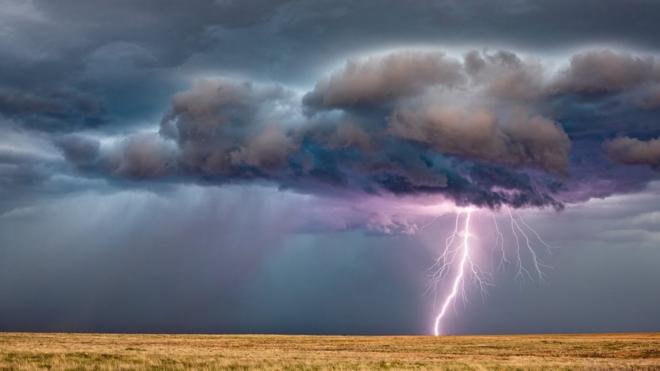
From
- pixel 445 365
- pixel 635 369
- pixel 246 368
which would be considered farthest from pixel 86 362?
pixel 635 369

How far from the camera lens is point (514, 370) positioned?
35.7 meters

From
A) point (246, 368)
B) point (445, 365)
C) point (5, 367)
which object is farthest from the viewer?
point (445, 365)

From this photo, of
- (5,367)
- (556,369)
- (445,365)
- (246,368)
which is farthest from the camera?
→ (445,365)

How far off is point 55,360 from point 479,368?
2304cm

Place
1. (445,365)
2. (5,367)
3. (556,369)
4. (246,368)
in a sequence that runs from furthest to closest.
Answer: (445,365) < (556,369) < (246,368) < (5,367)

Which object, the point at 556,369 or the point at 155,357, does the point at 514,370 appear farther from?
the point at 155,357

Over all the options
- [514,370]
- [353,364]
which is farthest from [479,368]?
[353,364]

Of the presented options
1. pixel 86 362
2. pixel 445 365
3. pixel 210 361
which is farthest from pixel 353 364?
pixel 86 362

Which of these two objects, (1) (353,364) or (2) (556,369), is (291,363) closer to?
(1) (353,364)

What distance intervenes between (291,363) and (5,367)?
47.5 ft

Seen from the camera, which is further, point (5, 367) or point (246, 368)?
point (246, 368)

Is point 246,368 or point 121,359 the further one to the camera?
point 121,359

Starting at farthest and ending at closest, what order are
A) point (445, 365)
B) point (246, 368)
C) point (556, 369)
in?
point (445, 365) < point (556, 369) < point (246, 368)

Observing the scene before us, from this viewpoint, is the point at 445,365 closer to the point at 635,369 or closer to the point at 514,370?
the point at 514,370
